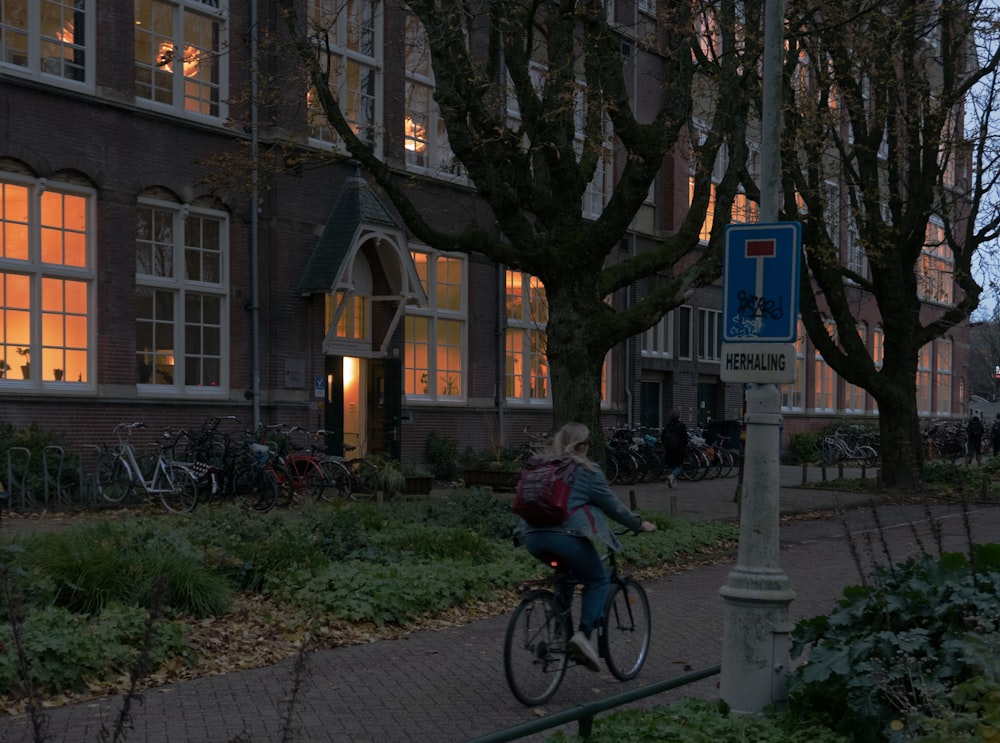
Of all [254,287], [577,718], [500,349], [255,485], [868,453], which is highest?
[254,287]

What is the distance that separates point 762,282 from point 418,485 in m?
15.7

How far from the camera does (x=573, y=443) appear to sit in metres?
7.76

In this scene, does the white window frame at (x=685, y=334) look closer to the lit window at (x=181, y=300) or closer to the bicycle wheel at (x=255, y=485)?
the lit window at (x=181, y=300)

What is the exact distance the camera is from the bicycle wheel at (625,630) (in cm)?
815

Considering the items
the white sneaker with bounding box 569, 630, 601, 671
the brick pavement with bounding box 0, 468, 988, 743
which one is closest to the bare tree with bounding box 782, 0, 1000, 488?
the brick pavement with bounding box 0, 468, 988, 743

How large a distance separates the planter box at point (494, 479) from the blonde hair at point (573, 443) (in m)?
14.9

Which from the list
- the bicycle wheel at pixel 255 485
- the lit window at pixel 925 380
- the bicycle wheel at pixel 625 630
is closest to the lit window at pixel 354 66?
the bicycle wheel at pixel 255 485

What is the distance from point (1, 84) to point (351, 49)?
794 cm

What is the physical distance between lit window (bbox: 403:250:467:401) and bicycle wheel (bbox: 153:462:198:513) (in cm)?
816

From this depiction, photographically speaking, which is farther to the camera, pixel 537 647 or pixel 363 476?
pixel 363 476

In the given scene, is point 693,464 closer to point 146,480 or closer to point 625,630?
point 146,480

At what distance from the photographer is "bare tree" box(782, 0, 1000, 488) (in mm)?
21734

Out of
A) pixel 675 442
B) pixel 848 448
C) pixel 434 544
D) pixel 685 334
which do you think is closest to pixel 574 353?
pixel 434 544

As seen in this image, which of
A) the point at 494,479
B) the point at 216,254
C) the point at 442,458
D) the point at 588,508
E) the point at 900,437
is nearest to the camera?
the point at 588,508
